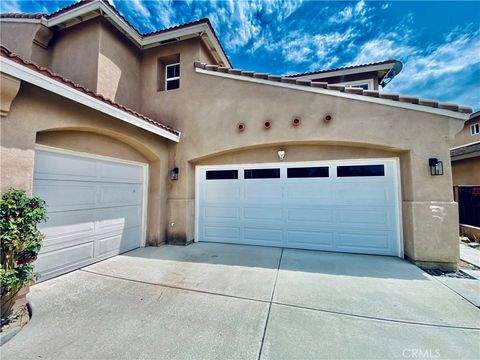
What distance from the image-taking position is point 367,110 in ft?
20.1

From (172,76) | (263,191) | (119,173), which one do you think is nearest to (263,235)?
(263,191)

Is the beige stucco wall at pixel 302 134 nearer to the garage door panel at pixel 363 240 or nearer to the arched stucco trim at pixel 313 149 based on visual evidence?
the arched stucco trim at pixel 313 149

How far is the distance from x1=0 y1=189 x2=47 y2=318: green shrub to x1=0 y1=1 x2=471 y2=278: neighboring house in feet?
1.67

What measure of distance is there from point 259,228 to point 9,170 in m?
6.51

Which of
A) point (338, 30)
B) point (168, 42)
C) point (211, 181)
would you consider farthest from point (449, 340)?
point (168, 42)

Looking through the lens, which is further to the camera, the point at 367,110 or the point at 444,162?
the point at 367,110

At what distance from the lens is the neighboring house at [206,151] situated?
520 centimetres

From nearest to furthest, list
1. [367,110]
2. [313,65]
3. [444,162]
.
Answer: [444,162], [367,110], [313,65]

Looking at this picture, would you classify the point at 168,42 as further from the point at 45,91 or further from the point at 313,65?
the point at 313,65

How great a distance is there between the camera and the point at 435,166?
561cm

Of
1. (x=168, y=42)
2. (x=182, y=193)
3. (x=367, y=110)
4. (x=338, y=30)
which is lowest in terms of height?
(x=182, y=193)

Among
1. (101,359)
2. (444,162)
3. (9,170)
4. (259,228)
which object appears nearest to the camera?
(101,359)

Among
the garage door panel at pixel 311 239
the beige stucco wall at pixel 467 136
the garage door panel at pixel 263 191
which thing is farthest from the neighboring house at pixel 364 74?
the beige stucco wall at pixel 467 136

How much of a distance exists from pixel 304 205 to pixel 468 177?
1231 centimetres
